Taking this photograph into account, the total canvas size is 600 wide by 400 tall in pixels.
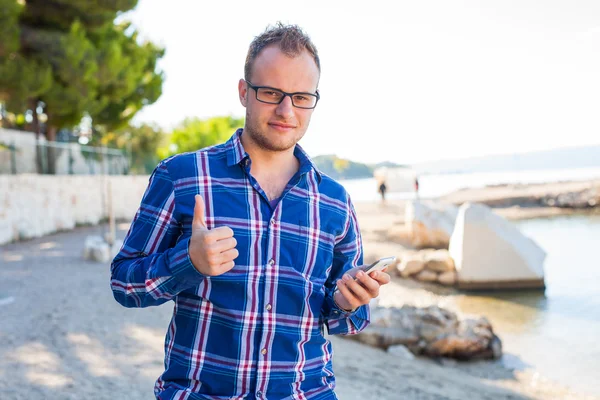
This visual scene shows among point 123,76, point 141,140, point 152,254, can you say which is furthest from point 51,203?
point 141,140

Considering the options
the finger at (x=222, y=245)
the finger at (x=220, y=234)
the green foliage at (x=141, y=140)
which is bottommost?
the finger at (x=222, y=245)

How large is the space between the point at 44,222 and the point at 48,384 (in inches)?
468

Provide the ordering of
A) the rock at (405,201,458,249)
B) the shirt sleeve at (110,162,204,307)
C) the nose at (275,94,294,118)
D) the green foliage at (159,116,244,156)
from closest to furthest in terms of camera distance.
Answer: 1. the shirt sleeve at (110,162,204,307)
2. the nose at (275,94,294,118)
3. the rock at (405,201,458,249)
4. the green foliage at (159,116,244,156)

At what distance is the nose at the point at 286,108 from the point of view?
5.88ft

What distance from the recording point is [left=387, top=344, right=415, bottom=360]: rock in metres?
6.94

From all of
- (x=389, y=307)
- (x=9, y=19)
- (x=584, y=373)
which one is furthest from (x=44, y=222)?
(x=584, y=373)

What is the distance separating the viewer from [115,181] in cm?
2138

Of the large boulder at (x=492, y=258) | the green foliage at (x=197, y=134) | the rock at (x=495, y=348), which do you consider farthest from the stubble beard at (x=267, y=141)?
the green foliage at (x=197, y=134)

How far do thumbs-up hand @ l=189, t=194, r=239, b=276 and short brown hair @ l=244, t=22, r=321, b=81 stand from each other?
0.65m

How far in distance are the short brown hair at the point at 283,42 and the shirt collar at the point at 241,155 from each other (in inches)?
8.1

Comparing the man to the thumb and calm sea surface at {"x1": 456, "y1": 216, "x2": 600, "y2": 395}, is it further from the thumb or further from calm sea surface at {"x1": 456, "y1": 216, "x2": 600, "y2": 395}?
calm sea surface at {"x1": 456, "y1": 216, "x2": 600, "y2": 395}

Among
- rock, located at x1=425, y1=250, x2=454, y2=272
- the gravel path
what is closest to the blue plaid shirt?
the gravel path

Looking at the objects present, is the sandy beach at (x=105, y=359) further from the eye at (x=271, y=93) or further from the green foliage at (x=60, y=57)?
the green foliage at (x=60, y=57)

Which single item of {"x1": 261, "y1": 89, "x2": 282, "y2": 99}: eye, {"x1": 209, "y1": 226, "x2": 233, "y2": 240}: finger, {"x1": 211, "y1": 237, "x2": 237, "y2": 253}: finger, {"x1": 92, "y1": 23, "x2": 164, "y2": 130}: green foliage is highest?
{"x1": 92, "y1": 23, "x2": 164, "y2": 130}: green foliage
